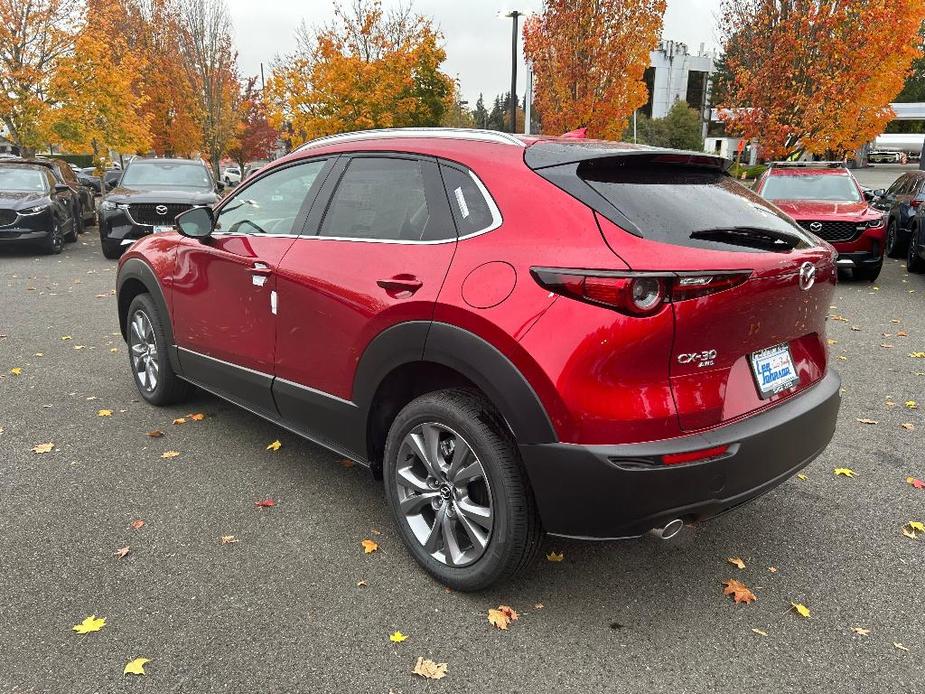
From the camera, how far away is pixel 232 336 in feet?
13.2

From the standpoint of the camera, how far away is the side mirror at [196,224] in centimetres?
412

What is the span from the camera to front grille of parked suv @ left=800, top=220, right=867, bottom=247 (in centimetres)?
998

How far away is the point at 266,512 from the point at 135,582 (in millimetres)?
741

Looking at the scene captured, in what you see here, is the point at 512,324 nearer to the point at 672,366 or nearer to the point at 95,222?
the point at 672,366

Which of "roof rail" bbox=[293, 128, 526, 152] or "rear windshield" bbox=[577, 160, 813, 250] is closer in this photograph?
"rear windshield" bbox=[577, 160, 813, 250]

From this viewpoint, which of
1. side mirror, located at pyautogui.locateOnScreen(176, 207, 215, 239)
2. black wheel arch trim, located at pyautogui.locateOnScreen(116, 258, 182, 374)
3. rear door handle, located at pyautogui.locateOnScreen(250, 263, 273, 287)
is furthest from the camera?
black wheel arch trim, located at pyautogui.locateOnScreen(116, 258, 182, 374)

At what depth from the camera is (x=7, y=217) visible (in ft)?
40.8

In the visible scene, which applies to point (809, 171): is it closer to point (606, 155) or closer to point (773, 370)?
point (773, 370)

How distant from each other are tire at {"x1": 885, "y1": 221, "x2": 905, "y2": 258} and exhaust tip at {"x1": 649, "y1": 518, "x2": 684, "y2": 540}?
12.8 metres

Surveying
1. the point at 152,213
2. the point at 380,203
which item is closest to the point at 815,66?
the point at 152,213

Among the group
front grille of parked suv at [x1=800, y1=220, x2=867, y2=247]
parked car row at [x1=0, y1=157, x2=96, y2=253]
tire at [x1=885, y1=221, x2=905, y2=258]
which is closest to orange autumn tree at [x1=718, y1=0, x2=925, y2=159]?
tire at [x1=885, y1=221, x2=905, y2=258]

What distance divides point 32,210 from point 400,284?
1231cm

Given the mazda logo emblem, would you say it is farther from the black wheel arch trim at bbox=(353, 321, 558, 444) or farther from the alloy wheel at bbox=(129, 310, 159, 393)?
the alloy wheel at bbox=(129, 310, 159, 393)

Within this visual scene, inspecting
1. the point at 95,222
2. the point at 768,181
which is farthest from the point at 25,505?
the point at 95,222
